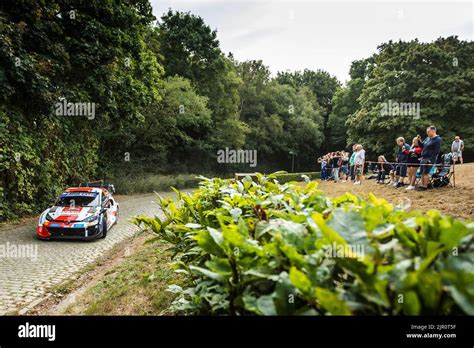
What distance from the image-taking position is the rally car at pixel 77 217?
9783 millimetres

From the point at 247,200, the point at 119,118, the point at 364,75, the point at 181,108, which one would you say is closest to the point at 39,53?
the point at 119,118

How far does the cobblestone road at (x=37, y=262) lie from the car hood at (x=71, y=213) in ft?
2.18

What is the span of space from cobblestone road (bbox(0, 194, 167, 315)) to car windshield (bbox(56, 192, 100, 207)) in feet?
3.67

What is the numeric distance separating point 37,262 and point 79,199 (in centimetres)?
347

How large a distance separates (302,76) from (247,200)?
220 ft

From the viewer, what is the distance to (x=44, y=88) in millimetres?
11484

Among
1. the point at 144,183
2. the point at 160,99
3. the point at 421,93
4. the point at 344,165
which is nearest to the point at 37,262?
the point at 160,99

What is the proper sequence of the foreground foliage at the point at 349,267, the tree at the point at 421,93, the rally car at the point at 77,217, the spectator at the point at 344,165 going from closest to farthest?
1. the foreground foliage at the point at 349,267
2. the rally car at the point at 77,217
3. the spectator at the point at 344,165
4. the tree at the point at 421,93

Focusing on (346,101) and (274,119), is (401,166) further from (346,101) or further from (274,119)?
(346,101)

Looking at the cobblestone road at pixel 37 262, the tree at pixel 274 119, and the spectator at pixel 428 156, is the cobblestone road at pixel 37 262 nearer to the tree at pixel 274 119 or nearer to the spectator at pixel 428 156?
the spectator at pixel 428 156

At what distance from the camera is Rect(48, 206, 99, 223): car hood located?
32.6 ft

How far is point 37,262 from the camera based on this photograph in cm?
770

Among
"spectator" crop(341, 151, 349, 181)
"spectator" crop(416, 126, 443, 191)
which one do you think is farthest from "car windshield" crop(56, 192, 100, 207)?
"spectator" crop(341, 151, 349, 181)

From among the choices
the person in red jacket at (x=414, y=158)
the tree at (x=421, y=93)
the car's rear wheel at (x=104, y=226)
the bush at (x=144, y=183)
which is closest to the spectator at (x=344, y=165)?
the person in red jacket at (x=414, y=158)
